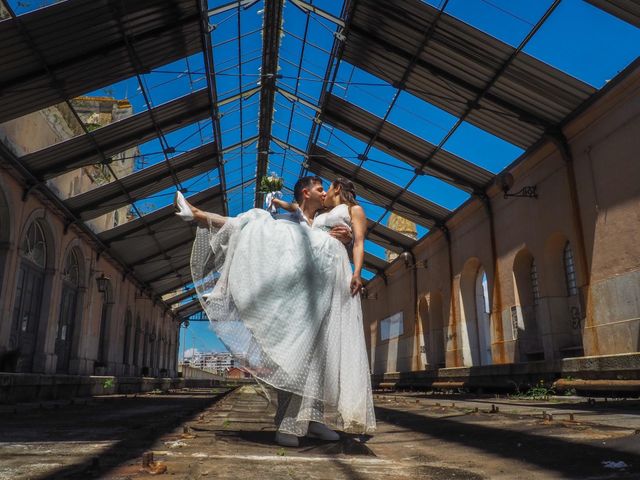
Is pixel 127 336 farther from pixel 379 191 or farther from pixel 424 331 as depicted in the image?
pixel 379 191

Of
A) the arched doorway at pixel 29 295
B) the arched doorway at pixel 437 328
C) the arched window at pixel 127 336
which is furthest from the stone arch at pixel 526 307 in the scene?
the arched window at pixel 127 336

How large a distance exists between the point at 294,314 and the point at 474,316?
12.7m

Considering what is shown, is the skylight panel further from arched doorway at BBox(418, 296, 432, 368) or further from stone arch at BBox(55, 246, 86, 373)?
stone arch at BBox(55, 246, 86, 373)

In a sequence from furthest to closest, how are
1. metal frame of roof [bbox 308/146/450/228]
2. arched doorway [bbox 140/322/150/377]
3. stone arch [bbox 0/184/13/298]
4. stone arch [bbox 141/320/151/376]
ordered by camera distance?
stone arch [bbox 141/320/151/376]
arched doorway [bbox 140/322/150/377]
metal frame of roof [bbox 308/146/450/228]
stone arch [bbox 0/184/13/298]

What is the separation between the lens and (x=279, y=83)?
12305 mm

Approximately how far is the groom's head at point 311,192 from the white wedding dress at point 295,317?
0.33m

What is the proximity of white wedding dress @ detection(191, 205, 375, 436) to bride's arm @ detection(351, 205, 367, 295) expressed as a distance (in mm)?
57

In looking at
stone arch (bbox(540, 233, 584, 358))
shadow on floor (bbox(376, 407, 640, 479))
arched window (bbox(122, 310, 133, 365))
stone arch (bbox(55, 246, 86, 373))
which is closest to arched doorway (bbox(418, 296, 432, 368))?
stone arch (bbox(540, 233, 584, 358))

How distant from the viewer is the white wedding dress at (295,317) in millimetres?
2695

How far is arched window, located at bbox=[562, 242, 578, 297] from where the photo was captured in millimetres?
10422

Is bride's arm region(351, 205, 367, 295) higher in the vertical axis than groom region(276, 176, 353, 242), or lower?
lower

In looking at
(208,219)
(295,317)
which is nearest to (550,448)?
(295,317)

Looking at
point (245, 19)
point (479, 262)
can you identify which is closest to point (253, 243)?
point (245, 19)

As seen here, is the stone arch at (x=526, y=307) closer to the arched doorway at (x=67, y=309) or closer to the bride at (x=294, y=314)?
the bride at (x=294, y=314)
